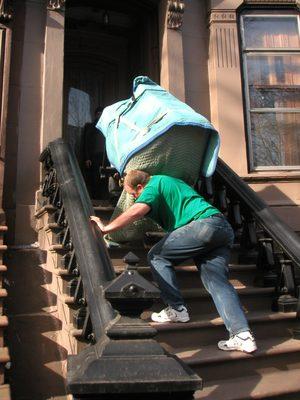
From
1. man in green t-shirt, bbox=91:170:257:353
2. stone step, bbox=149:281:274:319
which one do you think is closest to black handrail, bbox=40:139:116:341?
man in green t-shirt, bbox=91:170:257:353

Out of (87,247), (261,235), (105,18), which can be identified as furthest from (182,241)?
(105,18)

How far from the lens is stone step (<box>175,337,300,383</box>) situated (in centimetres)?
313

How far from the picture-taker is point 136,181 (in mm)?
3643

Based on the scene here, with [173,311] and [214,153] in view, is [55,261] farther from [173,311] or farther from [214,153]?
[214,153]

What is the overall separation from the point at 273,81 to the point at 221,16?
4.20 ft

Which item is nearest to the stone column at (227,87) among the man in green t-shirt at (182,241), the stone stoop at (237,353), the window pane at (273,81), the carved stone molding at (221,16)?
the carved stone molding at (221,16)

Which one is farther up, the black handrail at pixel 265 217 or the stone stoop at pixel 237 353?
the black handrail at pixel 265 217

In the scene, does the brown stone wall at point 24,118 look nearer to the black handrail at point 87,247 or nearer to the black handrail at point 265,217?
the black handrail at point 87,247

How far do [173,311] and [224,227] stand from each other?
0.77m

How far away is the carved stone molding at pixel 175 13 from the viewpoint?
675cm

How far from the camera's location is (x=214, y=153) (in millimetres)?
4199

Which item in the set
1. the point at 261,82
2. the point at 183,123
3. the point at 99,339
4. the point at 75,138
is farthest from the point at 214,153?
the point at 75,138

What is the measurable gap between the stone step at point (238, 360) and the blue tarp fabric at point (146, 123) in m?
1.61

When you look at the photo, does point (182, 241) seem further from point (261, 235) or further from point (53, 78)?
point (53, 78)
